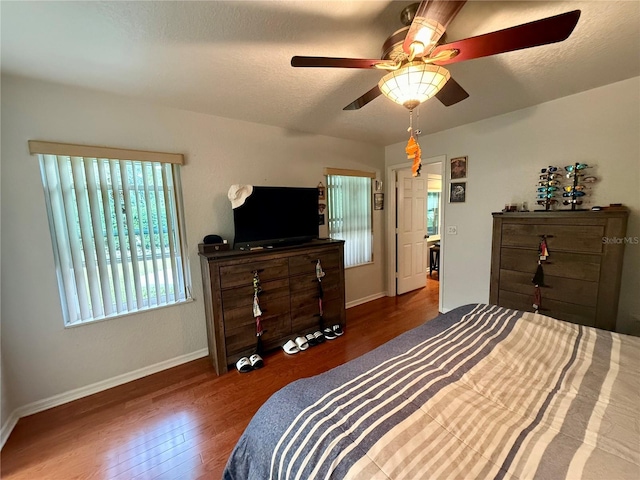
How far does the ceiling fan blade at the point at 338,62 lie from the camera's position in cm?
115

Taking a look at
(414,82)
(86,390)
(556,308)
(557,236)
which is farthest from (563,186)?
(86,390)

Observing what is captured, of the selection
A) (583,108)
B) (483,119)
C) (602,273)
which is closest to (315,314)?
(602,273)

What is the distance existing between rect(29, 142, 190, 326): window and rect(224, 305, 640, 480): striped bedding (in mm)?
1732

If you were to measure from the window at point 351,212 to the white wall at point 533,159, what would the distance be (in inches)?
29.7

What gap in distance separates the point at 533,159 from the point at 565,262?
105 cm

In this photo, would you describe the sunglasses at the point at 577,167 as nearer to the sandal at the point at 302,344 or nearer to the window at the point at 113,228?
the sandal at the point at 302,344

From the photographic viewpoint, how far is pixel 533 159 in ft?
8.14

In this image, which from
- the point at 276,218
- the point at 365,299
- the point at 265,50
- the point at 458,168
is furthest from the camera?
the point at 365,299

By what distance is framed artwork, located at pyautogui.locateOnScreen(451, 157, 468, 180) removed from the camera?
296cm

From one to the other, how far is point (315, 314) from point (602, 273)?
95.4 inches

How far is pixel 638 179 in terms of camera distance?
1.99 metres

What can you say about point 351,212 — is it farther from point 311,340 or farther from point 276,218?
point 311,340

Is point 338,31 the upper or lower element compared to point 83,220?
upper

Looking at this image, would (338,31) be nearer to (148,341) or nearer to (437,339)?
(437,339)
